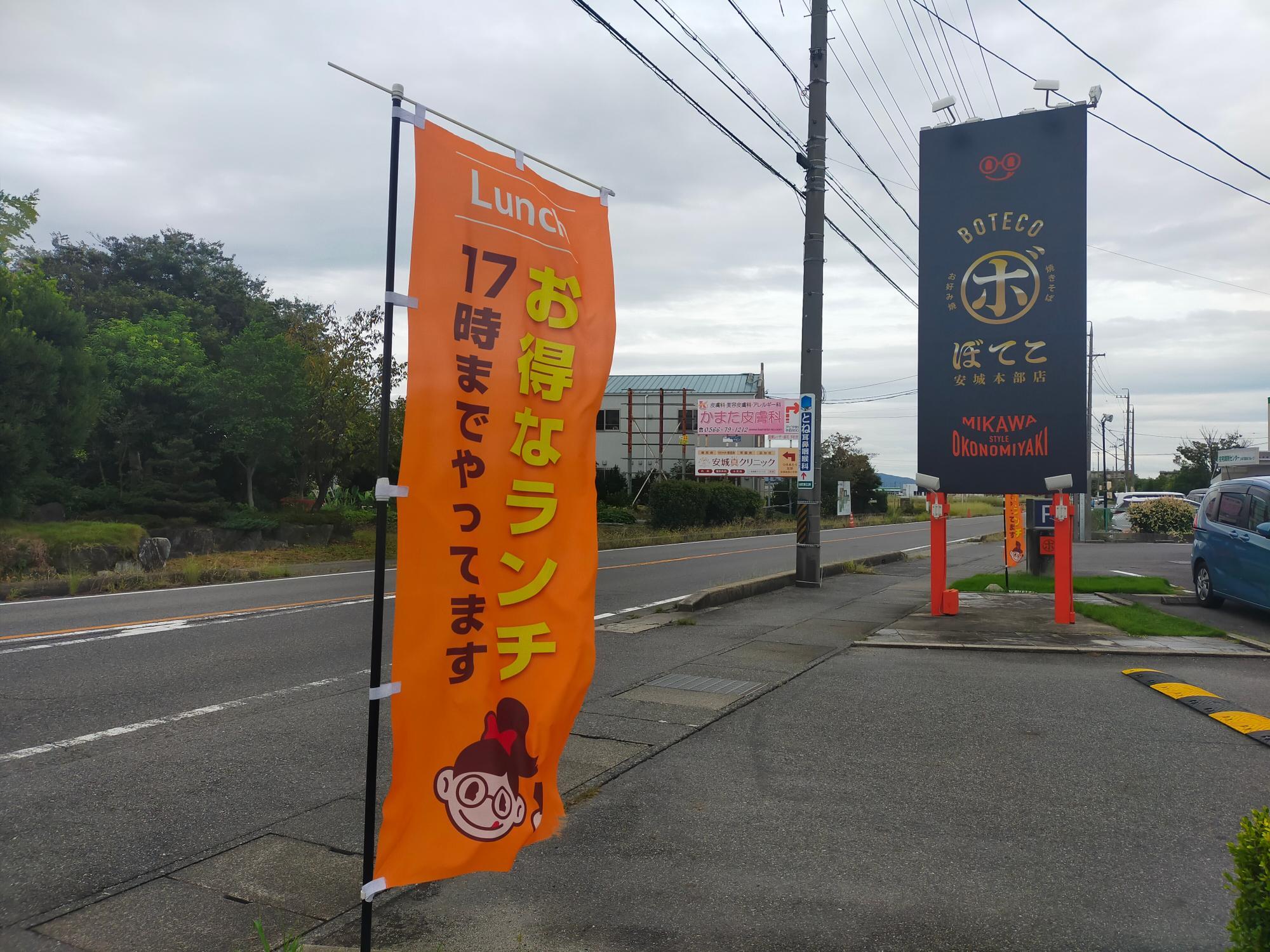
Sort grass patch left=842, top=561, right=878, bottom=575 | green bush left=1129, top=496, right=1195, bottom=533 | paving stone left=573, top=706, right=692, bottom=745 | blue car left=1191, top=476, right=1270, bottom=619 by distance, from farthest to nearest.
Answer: green bush left=1129, top=496, right=1195, bottom=533 → grass patch left=842, top=561, right=878, bottom=575 → blue car left=1191, top=476, right=1270, bottom=619 → paving stone left=573, top=706, right=692, bottom=745

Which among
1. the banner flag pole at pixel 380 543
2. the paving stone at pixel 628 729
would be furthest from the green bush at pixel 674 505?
the banner flag pole at pixel 380 543

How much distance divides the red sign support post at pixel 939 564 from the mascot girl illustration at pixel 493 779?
9.68 meters

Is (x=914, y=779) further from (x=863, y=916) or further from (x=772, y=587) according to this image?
(x=772, y=587)

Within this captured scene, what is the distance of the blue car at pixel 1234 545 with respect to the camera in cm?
1152

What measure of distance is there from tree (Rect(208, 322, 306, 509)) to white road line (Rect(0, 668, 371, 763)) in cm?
1973

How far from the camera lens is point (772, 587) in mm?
15445

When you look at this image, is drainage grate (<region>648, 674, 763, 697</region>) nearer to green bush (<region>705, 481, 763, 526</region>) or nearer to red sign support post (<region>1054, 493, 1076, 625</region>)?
red sign support post (<region>1054, 493, 1076, 625</region>)

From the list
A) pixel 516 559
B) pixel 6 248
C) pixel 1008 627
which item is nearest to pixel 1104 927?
pixel 516 559

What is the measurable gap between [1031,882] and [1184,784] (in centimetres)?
192

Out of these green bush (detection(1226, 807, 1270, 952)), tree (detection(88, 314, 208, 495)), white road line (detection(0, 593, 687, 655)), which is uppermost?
tree (detection(88, 314, 208, 495))

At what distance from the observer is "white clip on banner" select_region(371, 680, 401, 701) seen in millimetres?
2887


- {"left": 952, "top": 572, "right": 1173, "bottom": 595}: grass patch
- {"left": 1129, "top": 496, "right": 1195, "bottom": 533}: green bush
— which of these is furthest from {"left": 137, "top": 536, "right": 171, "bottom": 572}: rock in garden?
{"left": 1129, "top": 496, "right": 1195, "bottom": 533}: green bush

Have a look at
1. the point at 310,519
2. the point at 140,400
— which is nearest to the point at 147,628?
the point at 310,519

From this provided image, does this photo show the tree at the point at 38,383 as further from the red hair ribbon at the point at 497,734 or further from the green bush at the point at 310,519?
the red hair ribbon at the point at 497,734
